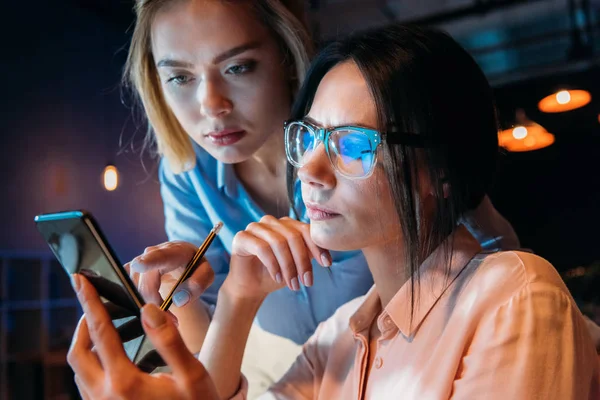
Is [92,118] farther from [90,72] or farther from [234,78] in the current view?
[234,78]

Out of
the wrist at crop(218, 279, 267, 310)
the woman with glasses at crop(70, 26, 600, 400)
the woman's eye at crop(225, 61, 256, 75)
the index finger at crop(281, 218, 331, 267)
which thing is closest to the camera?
the woman with glasses at crop(70, 26, 600, 400)

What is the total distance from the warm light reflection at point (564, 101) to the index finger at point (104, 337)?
1485 millimetres

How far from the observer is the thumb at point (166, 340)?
2.23ft

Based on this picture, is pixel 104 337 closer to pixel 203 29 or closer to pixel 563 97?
pixel 203 29

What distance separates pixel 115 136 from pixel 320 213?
7.74 feet

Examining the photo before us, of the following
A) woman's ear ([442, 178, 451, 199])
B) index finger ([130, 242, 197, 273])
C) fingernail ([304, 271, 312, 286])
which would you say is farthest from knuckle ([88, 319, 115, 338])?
woman's ear ([442, 178, 451, 199])

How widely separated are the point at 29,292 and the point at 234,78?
6.95 feet

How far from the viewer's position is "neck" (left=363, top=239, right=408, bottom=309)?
1.11 m

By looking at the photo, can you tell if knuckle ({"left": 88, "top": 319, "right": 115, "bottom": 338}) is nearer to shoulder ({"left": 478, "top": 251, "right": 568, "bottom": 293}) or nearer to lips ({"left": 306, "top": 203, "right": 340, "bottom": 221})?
lips ({"left": 306, "top": 203, "right": 340, "bottom": 221})

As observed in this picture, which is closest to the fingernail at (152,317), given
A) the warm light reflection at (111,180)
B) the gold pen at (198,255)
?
the gold pen at (198,255)

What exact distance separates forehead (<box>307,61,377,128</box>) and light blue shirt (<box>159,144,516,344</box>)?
588mm

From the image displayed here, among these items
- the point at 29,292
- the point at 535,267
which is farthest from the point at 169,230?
the point at 29,292

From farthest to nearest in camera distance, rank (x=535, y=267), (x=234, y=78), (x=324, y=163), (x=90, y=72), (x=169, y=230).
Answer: (x=90, y=72) → (x=169, y=230) → (x=234, y=78) → (x=324, y=163) → (x=535, y=267)

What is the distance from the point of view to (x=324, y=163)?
3.34 ft
